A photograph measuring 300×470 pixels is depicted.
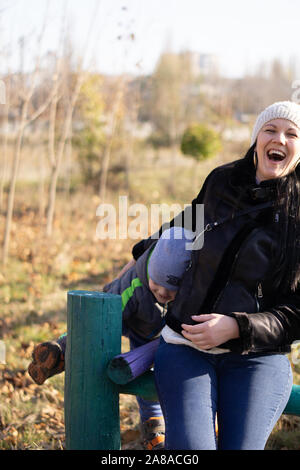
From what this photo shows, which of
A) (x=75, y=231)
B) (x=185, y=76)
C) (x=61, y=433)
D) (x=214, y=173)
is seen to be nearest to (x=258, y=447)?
(x=214, y=173)

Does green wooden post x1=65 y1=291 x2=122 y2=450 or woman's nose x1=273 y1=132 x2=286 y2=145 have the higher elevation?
woman's nose x1=273 y1=132 x2=286 y2=145

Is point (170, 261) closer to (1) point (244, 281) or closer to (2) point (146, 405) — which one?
(1) point (244, 281)

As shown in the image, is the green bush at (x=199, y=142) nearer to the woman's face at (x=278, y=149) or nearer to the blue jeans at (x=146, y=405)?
the blue jeans at (x=146, y=405)

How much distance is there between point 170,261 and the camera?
186 centimetres

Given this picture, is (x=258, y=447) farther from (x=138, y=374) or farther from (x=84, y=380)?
(x=84, y=380)

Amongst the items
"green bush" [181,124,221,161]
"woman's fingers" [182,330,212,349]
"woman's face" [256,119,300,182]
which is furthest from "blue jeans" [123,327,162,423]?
"green bush" [181,124,221,161]

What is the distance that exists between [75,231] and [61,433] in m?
5.67

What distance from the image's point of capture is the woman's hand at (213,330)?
1.64 meters

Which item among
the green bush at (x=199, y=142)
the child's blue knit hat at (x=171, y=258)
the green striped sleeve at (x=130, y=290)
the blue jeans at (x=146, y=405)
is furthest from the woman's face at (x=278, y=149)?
the green bush at (x=199, y=142)

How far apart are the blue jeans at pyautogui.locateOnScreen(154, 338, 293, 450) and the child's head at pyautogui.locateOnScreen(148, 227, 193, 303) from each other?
0.23 meters

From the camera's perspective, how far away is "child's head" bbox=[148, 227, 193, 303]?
1857mm

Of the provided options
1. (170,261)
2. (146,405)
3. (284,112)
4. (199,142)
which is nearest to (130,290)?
(170,261)

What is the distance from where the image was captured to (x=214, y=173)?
6.32ft

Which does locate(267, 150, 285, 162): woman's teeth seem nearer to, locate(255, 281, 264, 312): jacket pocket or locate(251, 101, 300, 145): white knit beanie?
locate(251, 101, 300, 145): white knit beanie
